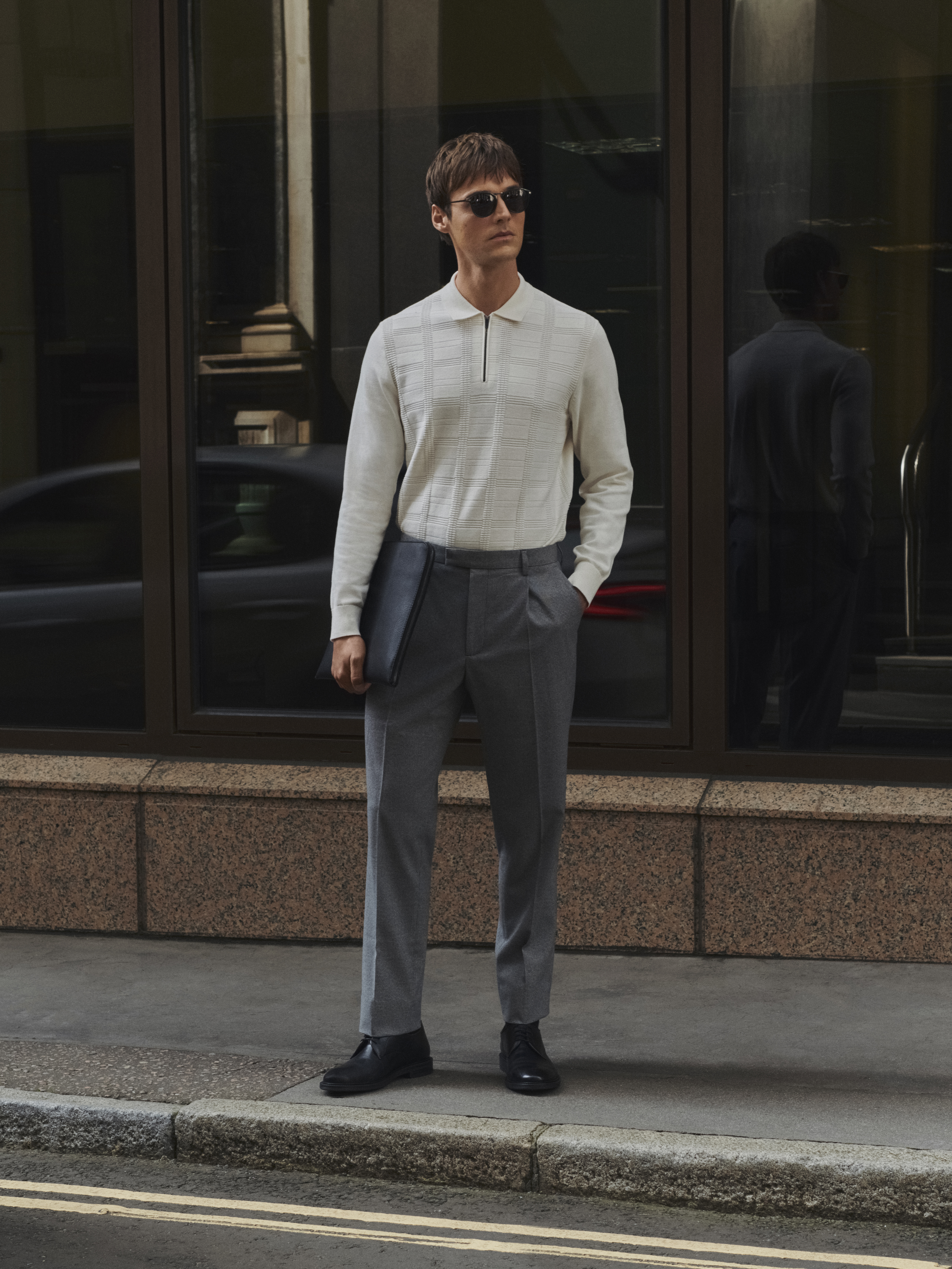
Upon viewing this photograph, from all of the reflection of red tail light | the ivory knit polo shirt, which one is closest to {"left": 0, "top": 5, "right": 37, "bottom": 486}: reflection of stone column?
the reflection of red tail light

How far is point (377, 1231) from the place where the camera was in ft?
12.7

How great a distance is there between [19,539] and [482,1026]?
265cm

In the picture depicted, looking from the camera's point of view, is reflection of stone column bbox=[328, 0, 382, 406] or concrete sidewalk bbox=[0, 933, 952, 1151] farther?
reflection of stone column bbox=[328, 0, 382, 406]

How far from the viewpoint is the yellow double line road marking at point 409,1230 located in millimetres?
3676

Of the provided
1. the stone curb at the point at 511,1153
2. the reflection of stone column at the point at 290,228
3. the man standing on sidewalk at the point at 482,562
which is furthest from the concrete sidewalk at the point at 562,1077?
the reflection of stone column at the point at 290,228

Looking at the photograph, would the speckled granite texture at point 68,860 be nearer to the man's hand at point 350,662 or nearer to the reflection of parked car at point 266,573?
the reflection of parked car at point 266,573

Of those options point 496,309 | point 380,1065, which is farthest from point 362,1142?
point 496,309

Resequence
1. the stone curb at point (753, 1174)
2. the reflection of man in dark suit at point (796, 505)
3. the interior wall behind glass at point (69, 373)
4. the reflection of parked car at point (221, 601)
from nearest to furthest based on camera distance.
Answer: the stone curb at point (753, 1174)
the reflection of man in dark suit at point (796, 505)
the reflection of parked car at point (221, 601)
the interior wall behind glass at point (69, 373)

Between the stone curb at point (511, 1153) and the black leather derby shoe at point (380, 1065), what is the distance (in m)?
0.10

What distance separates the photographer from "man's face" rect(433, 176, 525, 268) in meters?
4.22

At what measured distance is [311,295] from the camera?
20.5 feet

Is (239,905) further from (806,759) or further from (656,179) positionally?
(656,179)

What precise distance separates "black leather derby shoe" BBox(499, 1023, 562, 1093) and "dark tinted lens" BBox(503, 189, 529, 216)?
6.36 ft

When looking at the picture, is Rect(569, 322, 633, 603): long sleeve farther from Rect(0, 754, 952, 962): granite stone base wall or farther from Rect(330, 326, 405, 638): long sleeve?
Rect(0, 754, 952, 962): granite stone base wall
